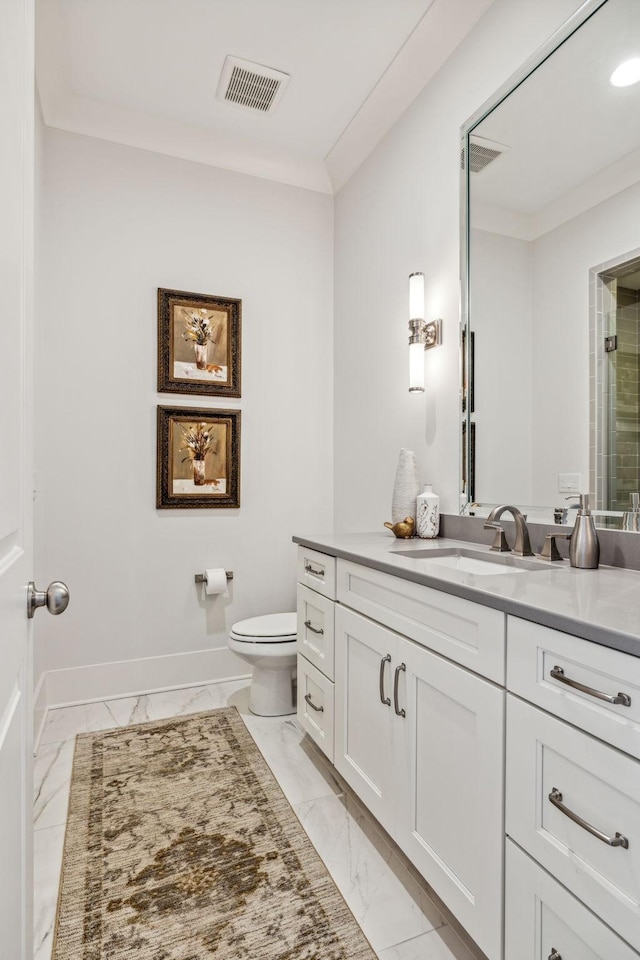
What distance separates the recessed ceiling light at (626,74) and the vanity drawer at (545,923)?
1.77 meters

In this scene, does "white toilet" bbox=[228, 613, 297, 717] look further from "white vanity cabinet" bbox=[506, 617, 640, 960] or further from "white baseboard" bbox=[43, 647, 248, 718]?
"white vanity cabinet" bbox=[506, 617, 640, 960]

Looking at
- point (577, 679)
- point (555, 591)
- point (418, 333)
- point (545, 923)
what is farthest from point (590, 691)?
point (418, 333)

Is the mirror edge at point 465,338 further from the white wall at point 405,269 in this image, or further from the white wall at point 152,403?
the white wall at point 152,403

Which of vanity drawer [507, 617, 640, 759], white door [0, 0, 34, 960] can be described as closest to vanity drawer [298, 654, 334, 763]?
vanity drawer [507, 617, 640, 759]

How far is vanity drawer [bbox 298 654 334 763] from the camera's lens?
181cm

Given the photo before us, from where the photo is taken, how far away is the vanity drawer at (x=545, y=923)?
0.80m

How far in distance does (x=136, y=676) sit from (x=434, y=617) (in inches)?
75.1

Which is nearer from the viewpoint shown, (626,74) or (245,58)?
(626,74)

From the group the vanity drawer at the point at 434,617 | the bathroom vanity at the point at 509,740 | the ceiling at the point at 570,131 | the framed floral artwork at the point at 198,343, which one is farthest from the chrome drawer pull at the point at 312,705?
the ceiling at the point at 570,131

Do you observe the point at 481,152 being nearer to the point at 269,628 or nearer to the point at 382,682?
the point at 382,682

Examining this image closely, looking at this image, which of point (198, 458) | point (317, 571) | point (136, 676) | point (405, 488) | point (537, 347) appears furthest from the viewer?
point (198, 458)

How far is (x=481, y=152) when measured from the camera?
1883 millimetres

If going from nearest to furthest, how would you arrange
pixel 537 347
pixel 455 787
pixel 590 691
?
pixel 590 691 → pixel 455 787 → pixel 537 347

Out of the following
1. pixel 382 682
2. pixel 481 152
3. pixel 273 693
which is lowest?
pixel 273 693
